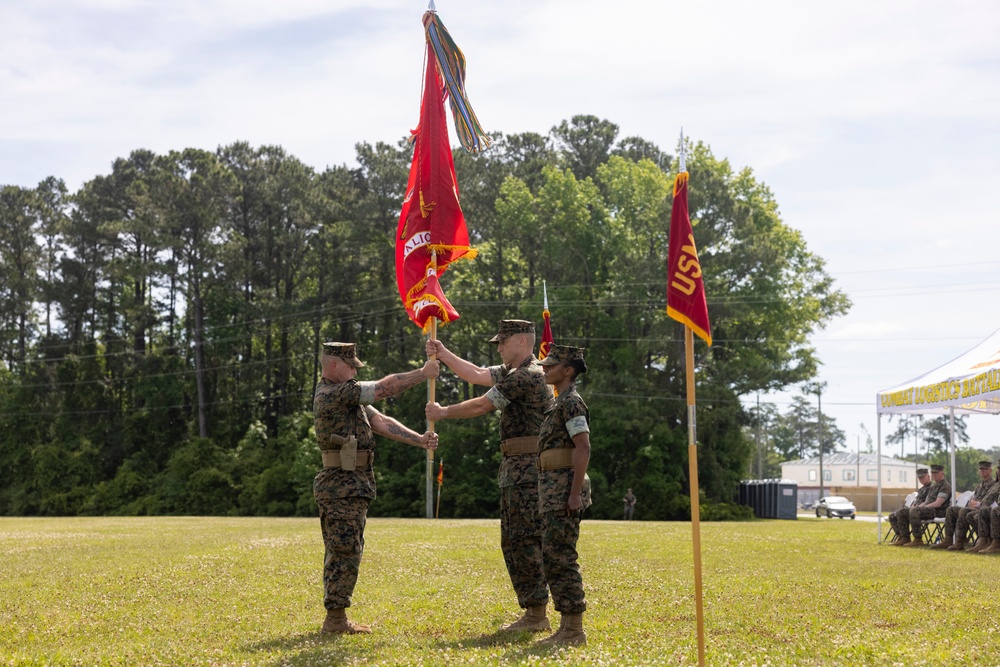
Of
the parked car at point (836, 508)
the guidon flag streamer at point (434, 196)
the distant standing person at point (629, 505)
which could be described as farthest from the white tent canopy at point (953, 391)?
the parked car at point (836, 508)

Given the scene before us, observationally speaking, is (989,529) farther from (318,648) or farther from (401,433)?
(318,648)

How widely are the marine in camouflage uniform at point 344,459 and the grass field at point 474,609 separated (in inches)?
20.0

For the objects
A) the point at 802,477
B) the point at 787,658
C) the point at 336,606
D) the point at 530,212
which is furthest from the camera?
the point at 802,477

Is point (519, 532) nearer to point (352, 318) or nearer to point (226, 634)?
point (226, 634)

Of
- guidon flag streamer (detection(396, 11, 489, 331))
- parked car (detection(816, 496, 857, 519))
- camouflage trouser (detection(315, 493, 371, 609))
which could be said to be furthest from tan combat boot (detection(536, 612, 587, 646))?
parked car (detection(816, 496, 857, 519))

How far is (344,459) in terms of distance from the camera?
9867 millimetres

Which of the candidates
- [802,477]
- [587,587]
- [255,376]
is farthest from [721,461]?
[802,477]

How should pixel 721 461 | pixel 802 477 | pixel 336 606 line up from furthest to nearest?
1. pixel 802 477
2. pixel 721 461
3. pixel 336 606

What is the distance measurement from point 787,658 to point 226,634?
4843 mm

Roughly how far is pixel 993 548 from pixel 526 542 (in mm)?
12113

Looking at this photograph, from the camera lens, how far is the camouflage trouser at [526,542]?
9.75m

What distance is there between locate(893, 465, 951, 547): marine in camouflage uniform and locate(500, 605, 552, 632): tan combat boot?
44.8ft

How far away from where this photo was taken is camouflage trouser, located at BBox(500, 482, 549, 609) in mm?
9750

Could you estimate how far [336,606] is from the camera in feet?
31.6
